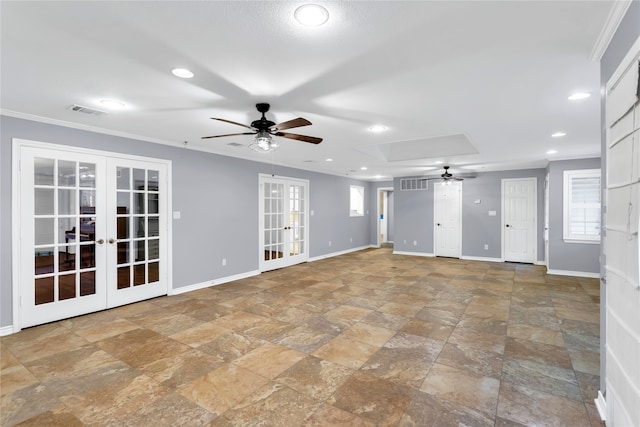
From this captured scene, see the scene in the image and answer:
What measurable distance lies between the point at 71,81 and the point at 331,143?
324 cm

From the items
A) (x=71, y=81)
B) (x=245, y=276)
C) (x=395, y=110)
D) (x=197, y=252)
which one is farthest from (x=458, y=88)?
(x=245, y=276)

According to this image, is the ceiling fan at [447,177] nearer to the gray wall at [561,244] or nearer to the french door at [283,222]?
the gray wall at [561,244]

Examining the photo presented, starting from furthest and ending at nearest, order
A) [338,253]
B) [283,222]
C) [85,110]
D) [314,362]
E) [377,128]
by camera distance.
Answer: [338,253] → [283,222] → [377,128] → [85,110] → [314,362]

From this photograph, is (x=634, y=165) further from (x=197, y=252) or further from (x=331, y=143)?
(x=197, y=252)

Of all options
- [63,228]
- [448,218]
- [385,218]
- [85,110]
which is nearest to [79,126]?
[85,110]

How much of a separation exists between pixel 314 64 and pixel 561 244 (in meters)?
6.71

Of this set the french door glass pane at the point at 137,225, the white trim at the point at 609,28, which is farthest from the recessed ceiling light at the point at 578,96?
the french door glass pane at the point at 137,225

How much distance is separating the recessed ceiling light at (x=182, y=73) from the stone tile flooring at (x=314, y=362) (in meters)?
2.44

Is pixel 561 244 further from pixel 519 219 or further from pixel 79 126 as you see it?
pixel 79 126

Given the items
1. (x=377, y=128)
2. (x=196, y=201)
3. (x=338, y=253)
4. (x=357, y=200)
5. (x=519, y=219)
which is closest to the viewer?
(x=377, y=128)

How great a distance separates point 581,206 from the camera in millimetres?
6148

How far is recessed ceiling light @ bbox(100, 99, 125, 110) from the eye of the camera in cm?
304

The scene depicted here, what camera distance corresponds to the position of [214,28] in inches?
71.0

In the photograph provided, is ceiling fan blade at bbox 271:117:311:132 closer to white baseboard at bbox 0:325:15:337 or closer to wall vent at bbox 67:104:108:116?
wall vent at bbox 67:104:108:116
